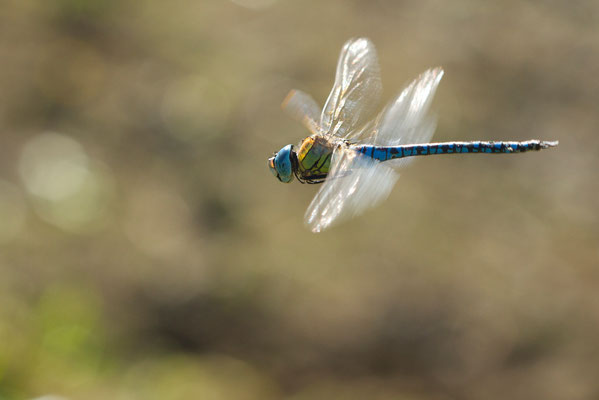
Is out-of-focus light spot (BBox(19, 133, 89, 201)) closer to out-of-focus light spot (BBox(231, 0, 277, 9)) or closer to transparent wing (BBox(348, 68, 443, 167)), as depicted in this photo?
out-of-focus light spot (BBox(231, 0, 277, 9))

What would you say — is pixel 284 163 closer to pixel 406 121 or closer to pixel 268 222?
pixel 406 121

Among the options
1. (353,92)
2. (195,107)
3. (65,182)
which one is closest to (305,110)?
(353,92)

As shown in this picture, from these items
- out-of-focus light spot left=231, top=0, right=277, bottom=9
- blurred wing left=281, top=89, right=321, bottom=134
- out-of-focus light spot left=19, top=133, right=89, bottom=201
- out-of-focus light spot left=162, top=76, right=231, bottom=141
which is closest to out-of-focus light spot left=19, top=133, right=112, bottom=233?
out-of-focus light spot left=19, top=133, right=89, bottom=201

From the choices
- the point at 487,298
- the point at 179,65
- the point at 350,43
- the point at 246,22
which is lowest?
the point at 350,43

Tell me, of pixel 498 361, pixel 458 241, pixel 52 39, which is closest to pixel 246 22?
pixel 52 39

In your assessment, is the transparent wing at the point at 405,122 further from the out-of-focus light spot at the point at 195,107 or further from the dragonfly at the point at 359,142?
the out-of-focus light spot at the point at 195,107

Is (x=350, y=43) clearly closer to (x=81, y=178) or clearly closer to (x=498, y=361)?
(x=498, y=361)
